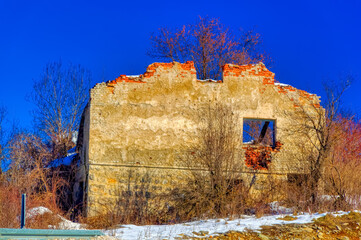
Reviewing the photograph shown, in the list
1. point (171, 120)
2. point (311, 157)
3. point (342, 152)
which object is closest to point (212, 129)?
point (171, 120)

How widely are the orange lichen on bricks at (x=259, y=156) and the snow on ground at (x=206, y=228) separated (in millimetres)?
3836

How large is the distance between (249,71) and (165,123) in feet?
11.3

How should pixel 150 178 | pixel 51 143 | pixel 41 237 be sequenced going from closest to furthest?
pixel 41 237 < pixel 150 178 < pixel 51 143

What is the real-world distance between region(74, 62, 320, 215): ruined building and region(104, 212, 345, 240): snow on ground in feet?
12.2

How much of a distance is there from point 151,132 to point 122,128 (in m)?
0.95

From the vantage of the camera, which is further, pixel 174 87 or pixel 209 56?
pixel 209 56

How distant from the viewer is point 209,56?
2795cm

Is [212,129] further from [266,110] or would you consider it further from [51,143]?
[51,143]

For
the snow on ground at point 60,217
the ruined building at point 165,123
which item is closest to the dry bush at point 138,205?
the ruined building at point 165,123

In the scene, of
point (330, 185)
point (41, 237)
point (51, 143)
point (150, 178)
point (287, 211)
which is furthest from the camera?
point (51, 143)

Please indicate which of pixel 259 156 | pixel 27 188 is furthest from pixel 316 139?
pixel 27 188

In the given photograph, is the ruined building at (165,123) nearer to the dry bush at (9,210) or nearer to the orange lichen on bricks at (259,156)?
the orange lichen on bricks at (259,156)

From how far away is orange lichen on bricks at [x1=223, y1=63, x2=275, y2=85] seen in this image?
16484 mm

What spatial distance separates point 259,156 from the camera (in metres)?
16.2
